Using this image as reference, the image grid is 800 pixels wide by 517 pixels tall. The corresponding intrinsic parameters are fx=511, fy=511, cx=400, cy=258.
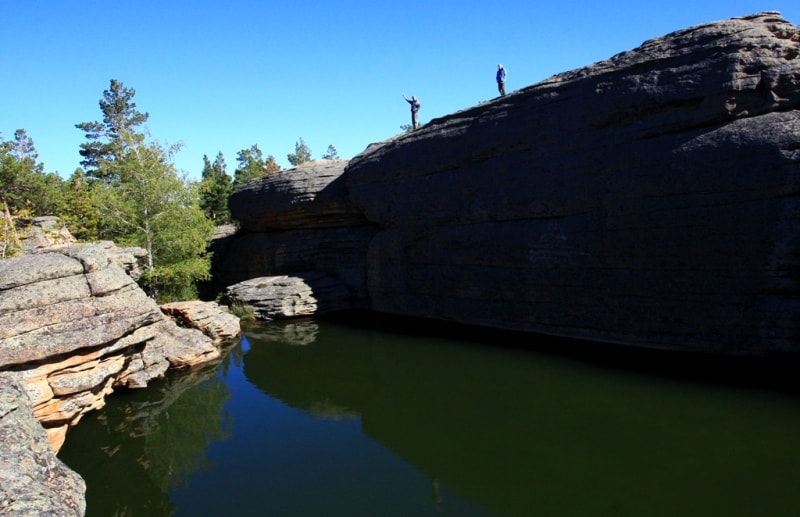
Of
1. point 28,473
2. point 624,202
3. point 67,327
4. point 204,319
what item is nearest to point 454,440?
point 28,473

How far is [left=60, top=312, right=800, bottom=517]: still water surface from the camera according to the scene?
21.7 ft

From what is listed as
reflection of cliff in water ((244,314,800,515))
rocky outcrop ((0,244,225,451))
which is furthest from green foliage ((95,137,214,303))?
rocky outcrop ((0,244,225,451))

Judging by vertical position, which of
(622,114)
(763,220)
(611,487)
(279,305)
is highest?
(622,114)

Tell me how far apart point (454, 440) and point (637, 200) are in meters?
8.17

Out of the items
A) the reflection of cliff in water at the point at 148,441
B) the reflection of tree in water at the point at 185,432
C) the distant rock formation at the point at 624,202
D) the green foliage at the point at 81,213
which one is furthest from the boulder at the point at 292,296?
the reflection of tree in water at the point at 185,432

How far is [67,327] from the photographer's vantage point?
8.44 metres

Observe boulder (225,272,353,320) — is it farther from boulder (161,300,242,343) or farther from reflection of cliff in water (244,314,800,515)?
reflection of cliff in water (244,314,800,515)

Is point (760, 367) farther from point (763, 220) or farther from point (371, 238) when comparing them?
point (371, 238)

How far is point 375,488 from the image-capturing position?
23.2 feet

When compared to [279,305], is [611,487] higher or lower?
lower

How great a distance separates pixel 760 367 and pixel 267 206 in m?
19.5

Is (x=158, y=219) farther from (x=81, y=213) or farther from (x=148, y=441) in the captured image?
(x=148, y=441)

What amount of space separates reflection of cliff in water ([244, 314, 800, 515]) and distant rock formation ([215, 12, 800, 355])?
81.0 inches

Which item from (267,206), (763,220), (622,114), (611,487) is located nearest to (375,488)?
(611,487)
